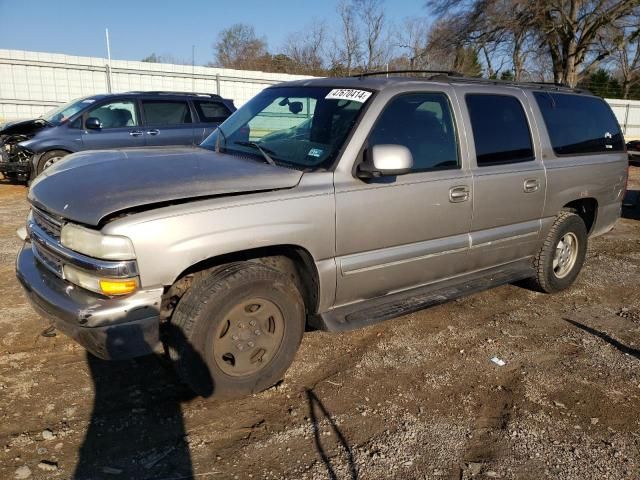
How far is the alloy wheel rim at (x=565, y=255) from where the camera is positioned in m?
5.27

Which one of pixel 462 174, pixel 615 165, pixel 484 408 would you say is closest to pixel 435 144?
pixel 462 174

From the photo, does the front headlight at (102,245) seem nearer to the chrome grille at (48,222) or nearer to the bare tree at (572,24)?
the chrome grille at (48,222)

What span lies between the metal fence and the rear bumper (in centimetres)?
1422

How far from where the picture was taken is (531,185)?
4.54 metres

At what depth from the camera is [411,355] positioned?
4.00 meters

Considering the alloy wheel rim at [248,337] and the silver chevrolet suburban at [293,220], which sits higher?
the silver chevrolet suburban at [293,220]

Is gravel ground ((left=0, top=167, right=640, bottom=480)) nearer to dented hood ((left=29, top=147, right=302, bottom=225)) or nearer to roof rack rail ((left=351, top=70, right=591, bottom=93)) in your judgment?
dented hood ((left=29, top=147, right=302, bottom=225))

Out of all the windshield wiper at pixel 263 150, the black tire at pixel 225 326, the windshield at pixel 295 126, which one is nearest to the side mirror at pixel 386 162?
the windshield at pixel 295 126

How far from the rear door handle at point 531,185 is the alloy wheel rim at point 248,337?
245 cm

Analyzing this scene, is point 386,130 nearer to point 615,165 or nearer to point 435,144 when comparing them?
point 435,144

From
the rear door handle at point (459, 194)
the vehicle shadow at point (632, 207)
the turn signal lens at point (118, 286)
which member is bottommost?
A: the vehicle shadow at point (632, 207)

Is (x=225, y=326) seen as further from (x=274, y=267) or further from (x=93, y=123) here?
(x=93, y=123)

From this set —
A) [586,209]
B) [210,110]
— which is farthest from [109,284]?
[210,110]

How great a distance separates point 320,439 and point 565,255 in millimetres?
3592
